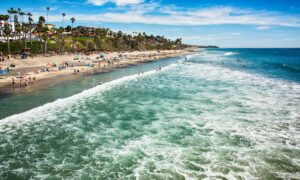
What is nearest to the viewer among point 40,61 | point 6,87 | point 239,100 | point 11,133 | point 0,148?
point 0,148

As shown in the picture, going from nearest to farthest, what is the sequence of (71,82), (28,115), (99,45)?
(28,115) → (71,82) → (99,45)

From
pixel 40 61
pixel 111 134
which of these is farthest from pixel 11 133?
pixel 40 61

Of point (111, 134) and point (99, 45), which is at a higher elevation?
point (99, 45)

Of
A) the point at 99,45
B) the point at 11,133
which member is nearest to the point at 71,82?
the point at 11,133

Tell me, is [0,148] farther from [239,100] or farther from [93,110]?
[239,100]

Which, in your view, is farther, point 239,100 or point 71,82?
point 71,82

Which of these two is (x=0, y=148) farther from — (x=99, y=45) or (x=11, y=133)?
(x=99, y=45)
